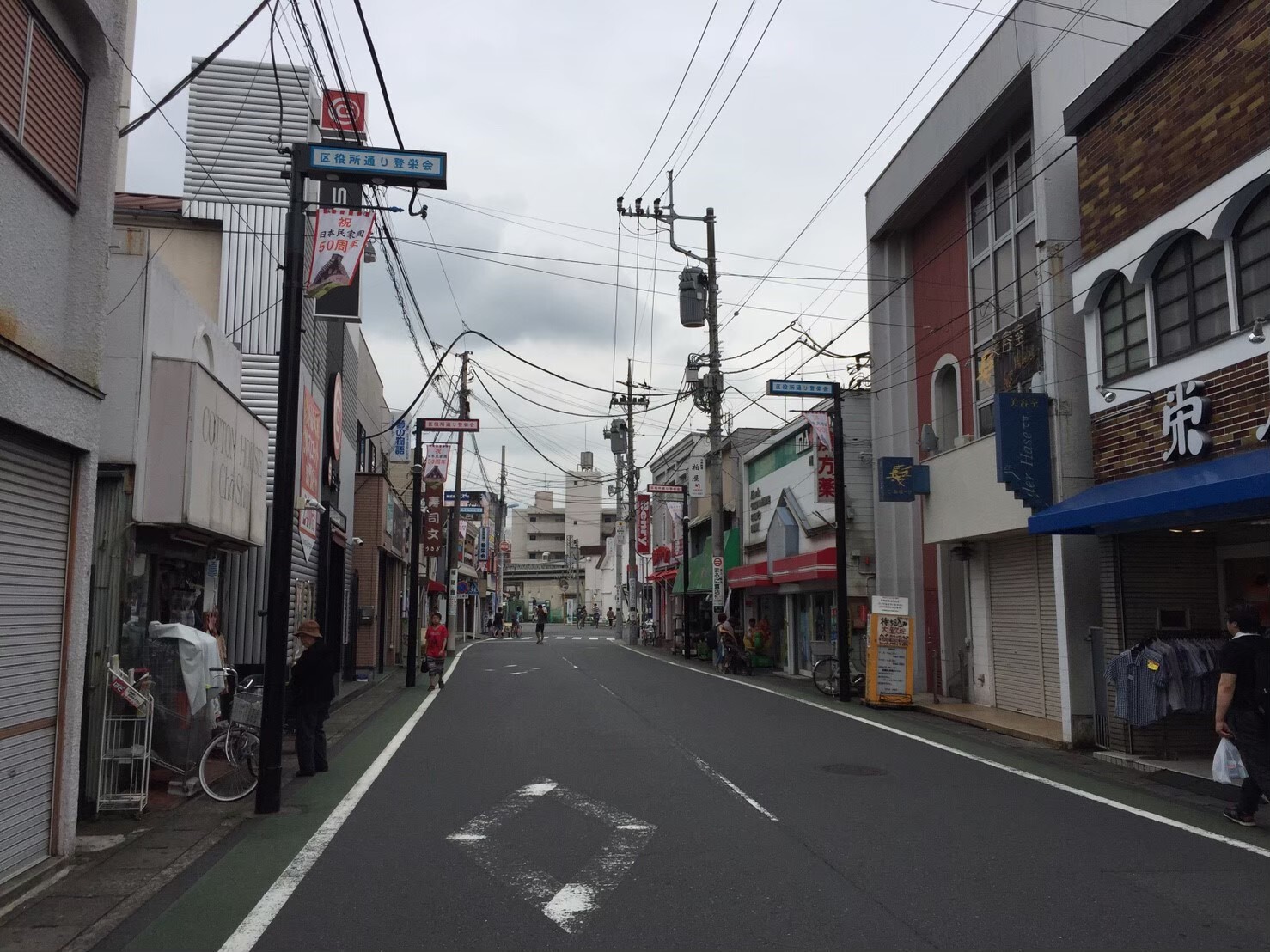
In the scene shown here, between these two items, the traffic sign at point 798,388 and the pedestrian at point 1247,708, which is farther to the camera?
the traffic sign at point 798,388

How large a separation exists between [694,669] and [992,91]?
1742cm

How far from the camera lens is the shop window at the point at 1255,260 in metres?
10.7

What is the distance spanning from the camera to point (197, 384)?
37.3ft

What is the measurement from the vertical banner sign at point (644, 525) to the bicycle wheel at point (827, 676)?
93.2ft

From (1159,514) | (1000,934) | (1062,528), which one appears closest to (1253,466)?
(1159,514)

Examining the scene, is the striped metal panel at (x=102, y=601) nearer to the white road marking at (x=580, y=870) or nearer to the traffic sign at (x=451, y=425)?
the white road marking at (x=580, y=870)

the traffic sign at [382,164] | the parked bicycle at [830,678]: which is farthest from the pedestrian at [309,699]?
the parked bicycle at [830,678]

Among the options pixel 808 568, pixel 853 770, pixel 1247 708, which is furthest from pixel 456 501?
pixel 1247 708

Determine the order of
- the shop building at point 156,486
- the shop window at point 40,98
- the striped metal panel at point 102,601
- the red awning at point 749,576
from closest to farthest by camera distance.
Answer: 1. the shop window at point 40,98
2. the striped metal panel at point 102,601
3. the shop building at point 156,486
4. the red awning at point 749,576

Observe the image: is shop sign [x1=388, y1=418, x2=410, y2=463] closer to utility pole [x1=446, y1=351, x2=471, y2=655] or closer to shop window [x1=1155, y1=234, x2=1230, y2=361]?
utility pole [x1=446, y1=351, x2=471, y2=655]

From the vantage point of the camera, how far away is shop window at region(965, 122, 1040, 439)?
17.3 metres

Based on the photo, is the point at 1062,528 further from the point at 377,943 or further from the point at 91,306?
the point at 91,306

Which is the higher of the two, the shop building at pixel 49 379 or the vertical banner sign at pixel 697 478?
the vertical banner sign at pixel 697 478

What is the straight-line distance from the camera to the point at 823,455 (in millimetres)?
23250
